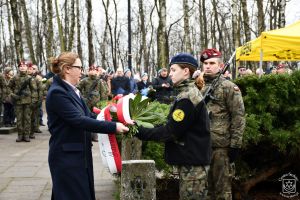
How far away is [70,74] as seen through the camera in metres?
4.44

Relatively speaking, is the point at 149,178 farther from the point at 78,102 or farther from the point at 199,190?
the point at 78,102

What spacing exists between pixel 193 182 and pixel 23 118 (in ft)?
33.1

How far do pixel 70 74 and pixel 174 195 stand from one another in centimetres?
339

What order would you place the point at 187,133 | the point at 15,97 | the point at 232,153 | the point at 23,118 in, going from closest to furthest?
the point at 187,133
the point at 232,153
the point at 15,97
the point at 23,118

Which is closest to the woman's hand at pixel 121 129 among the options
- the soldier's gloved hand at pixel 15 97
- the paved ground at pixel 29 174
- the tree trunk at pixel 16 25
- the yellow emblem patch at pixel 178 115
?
the yellow emblem patch at pixel 178 115

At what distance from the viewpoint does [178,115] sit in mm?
4355

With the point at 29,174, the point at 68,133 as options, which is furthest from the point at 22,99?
the point at 68,133

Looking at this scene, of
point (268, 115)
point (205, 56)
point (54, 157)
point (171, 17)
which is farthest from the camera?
point (171, 17)

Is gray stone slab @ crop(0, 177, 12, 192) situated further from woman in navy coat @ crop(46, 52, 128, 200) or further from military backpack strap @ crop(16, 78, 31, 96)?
military backpack strap @ crop(16, 78, 31, 96)

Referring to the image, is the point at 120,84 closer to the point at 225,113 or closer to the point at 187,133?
the point at 225,113

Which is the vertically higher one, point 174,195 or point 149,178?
point 149,178

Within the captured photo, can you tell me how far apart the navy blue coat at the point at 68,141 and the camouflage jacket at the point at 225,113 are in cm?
178

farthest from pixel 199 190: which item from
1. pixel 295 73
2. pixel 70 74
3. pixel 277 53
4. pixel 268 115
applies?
pixel 277 53

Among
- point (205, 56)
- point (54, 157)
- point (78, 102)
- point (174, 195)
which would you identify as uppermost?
point (205, 56)
